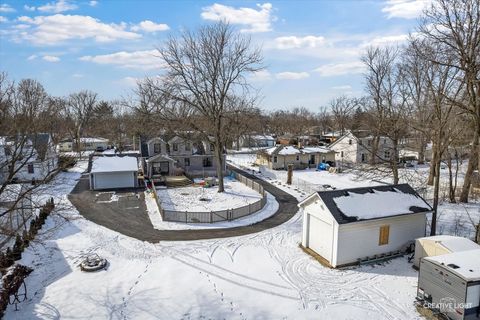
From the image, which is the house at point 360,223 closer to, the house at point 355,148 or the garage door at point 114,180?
the garage door at point 114,180

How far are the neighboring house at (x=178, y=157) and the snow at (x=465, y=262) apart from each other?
28.0m

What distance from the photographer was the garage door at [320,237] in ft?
51.5

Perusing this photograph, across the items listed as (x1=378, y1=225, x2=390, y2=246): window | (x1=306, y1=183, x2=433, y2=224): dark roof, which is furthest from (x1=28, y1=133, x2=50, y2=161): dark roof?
(x1=378, y1=225, x2=390, y2=246): window

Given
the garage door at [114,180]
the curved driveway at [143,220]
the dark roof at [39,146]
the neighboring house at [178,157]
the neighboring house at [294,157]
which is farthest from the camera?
the neighboring house at [294,157]

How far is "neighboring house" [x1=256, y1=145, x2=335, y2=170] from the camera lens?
1716 inches

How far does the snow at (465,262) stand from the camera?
35.2 feet

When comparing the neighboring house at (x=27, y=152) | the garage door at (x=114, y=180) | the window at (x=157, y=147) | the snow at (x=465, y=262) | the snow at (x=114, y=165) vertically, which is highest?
the neighboring house at (x=27, y=152)

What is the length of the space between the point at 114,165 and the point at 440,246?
94.9 feet

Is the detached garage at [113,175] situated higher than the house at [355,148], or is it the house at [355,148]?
the house at [355,148]

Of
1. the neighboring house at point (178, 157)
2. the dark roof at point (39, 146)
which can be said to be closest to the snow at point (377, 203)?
the dark roof at point (39, 146)

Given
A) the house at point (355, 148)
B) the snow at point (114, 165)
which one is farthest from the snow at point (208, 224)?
the house at point (355, 148)

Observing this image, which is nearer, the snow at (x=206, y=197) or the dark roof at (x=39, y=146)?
the dark roof at (x=39, y=146)

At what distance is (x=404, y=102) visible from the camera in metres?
27.5

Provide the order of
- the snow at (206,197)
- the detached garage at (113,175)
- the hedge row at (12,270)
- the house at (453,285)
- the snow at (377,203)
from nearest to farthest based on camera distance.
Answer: the house at (453,285)
the hedge row at (12,270)
the snow at (377,203)
the snow at (206,197)
the detached garage at (113,175)
